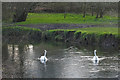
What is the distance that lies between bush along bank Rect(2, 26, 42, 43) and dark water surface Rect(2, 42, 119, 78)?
10.9m

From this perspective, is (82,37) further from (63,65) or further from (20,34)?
(63,65)

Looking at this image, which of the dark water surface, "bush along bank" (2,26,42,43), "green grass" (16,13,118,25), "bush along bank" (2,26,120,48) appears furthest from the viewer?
"green grass" (16,13,118,25)

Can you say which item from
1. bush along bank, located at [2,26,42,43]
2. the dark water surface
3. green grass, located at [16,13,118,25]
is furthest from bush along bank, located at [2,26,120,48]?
green grass, located at [16,13,118,25]

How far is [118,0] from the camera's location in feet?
140

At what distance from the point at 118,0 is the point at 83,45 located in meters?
13.0

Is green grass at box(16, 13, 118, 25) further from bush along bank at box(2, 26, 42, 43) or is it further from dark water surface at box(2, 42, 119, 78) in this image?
dark water surface at box(2, 42, 119, 78)

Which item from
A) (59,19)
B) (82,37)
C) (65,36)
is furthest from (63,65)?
(59,19)

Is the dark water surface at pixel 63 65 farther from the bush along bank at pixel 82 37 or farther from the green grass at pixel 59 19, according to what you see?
the green grass at pixel 59 19

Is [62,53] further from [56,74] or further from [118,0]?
[118,0]

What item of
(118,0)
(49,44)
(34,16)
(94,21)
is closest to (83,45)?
(49,44)

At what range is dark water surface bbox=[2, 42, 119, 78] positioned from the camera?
62.5ft

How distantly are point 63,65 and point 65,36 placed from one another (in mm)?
16284

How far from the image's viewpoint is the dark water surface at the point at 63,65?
19047 mm

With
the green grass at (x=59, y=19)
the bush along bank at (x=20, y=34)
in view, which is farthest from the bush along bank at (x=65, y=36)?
the green grass at (x=59, y=19)
